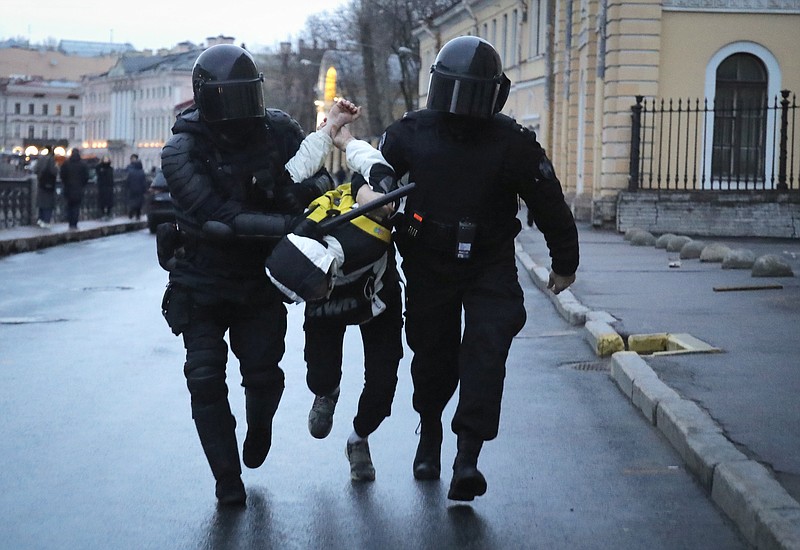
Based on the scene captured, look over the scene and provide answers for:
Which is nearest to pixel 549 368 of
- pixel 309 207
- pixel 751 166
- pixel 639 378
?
pixel 639 378

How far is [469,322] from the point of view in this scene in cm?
587

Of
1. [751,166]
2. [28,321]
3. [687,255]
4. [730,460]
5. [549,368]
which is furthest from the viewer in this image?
[751,166]

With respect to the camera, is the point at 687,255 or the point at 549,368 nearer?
the point at 549,368

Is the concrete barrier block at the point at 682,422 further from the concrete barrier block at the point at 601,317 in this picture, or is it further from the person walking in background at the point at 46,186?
the person walking in background at the point at 46,186

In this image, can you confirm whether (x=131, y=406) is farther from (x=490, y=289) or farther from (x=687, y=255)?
(x=687, y=255)

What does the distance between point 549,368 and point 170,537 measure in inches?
213

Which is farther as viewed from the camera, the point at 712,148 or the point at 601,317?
the point at 712,148

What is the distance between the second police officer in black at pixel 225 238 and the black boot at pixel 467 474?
0.82 metres

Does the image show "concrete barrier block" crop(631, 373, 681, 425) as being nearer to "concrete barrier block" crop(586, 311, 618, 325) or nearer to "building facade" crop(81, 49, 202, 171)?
"concrete barrier block" crop(586, 311, 618, 325)

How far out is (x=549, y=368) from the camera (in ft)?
34.4

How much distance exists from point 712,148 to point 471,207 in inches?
926

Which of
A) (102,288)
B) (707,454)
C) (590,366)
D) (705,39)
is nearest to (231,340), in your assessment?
(707,454)

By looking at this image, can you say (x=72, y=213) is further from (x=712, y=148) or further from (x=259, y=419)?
(x=259, y=419)

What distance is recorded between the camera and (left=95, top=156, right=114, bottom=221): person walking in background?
38.9 meters
